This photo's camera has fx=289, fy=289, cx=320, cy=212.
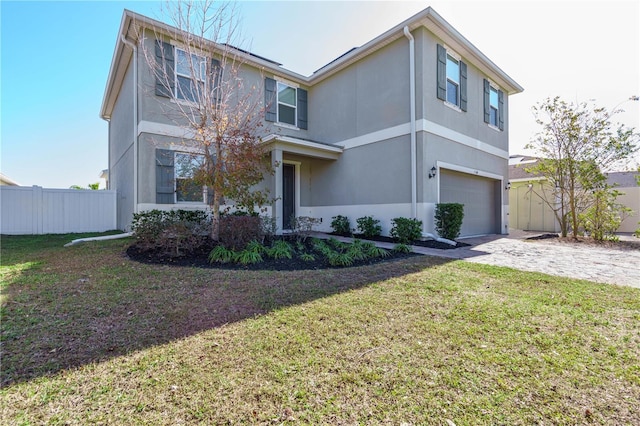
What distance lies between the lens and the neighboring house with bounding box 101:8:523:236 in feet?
26.0

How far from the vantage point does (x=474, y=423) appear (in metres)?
1.59

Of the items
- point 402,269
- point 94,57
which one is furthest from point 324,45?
point 402,269

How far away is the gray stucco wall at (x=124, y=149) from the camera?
9.01 metres

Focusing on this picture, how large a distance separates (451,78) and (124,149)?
37.2 feet

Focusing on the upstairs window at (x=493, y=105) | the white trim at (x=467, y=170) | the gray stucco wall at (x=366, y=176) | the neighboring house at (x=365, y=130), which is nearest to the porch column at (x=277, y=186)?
the neighboring house at (x=365, y=130)

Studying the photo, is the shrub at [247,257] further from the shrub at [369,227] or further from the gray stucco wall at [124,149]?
the gray stucco wall at [124,149]

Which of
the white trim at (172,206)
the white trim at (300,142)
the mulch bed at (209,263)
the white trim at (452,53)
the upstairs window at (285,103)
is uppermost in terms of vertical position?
the white trim at (452,53)

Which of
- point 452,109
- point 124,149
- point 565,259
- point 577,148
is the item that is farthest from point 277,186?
point 577,148

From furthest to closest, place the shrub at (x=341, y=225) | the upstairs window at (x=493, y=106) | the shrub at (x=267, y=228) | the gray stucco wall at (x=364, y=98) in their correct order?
1. the upstairs window at (x=493, y=106)
2. the shrub at (x=341, y=225)
3. the gray stucco wall at (x=364, y=98)
4. the shrub at (x=267, y=228)

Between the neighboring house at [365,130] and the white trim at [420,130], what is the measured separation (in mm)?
33

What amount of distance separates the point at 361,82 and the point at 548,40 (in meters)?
5.47

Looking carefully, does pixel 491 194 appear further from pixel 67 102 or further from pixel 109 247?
pixel 67 102

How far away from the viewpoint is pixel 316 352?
2.28 meters

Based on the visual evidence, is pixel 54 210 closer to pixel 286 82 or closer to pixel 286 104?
pixel 286 104
